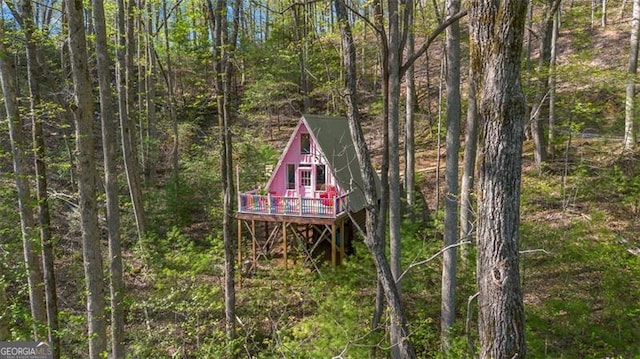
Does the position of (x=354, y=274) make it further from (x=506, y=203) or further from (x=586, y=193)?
(x=506, y=203)

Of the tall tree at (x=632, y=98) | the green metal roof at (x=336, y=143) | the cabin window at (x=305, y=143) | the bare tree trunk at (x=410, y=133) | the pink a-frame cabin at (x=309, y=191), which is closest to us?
the tall tree at (x=632, y=98)

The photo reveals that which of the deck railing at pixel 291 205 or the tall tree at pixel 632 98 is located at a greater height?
the tall tree at pixel 632 98

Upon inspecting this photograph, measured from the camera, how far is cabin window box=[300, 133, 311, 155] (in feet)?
50.3

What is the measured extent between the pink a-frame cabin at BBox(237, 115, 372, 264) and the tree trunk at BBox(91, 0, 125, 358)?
6681 millimetres

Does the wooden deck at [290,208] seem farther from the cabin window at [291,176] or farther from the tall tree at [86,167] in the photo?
the tall tree at [86,167]

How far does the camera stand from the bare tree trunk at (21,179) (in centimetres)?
738

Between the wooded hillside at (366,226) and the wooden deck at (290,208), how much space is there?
1.40 metres

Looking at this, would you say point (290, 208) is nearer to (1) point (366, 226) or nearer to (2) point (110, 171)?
(2) point (110, 171)

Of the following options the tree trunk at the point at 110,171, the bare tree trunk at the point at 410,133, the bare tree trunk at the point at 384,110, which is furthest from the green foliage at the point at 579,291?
the tree trunk at the point at 110,171

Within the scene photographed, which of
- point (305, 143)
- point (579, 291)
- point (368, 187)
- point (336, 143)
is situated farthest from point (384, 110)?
point (336, 143)

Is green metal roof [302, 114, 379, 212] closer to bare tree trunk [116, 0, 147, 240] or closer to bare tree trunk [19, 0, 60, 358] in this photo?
bare tree trunk [116, 0, 147, 240]

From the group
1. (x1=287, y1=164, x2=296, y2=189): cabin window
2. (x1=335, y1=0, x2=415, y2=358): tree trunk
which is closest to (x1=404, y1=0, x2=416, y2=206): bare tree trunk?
(x1=287, y1=164, x2=296, y2=189): cabin window

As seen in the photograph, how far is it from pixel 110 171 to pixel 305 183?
896 cm

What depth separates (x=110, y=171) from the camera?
7.20m
